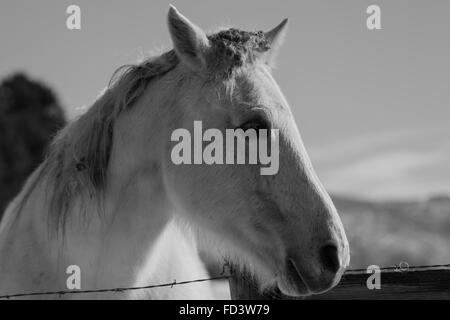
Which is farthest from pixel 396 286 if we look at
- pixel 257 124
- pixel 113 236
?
pixel 113 236

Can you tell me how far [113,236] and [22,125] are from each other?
47192 millimetres

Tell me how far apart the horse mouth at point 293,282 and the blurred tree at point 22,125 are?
42752 mm

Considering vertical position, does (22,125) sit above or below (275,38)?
above

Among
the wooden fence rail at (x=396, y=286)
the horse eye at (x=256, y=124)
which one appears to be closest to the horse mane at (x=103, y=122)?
the horse eye at (x=256, y=124)

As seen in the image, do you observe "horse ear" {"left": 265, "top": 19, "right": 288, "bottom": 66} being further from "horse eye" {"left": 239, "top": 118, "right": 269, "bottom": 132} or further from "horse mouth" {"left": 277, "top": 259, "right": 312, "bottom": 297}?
"horse mouth" {"left": 277, "top": 259, "right": 312, "bottom": 297}

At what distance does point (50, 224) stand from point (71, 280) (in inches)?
14.6

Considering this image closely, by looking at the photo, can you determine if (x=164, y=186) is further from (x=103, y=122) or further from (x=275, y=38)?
(x=275, y=38)

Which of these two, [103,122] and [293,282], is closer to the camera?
[293,282]

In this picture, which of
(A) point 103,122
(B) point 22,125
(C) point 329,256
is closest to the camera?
(C) point 329,256

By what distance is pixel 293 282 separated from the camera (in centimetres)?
412

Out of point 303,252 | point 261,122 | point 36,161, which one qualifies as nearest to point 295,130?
point 261,122

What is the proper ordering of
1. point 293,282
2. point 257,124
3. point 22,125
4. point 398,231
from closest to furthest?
point 293,282 < point 257,124 < point 22,125 < point 398,231

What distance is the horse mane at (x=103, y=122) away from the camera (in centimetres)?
452

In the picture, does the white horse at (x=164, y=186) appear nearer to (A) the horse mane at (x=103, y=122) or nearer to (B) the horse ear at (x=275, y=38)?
(A) the horse mane at (x=103, y=122)
